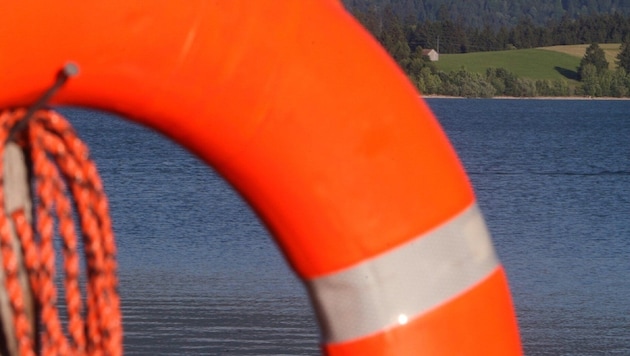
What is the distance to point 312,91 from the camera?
6.21 ft

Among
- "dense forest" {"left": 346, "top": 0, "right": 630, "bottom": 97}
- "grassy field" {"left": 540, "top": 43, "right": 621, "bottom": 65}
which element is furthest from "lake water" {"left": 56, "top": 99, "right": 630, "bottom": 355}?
"grassy field" {"left": 540, "top": 43, "right": 621, "bottom": 65}

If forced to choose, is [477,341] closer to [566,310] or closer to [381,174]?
[381,174]

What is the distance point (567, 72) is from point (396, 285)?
262 feet

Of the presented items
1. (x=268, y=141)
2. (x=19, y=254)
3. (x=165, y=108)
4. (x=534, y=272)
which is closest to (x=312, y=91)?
(x=268, y=141)

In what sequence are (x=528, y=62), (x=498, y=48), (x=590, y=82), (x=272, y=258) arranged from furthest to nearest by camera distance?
(x=498, y=48) < (x=528, y=62) < (x=590, y=82) < (x=272, y=258)

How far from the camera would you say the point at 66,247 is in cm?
200

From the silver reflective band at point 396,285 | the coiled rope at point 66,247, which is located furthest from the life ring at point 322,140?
the coiled rope at point 66,247

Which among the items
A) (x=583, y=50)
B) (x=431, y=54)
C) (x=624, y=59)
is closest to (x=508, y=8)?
(x=583, y=50)

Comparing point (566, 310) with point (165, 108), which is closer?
point (165, 108)

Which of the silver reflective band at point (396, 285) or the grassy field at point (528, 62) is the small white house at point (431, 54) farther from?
the silver reflective band at point (396, 285)

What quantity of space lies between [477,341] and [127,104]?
0.69 metres

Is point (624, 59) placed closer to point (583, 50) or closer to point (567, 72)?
point (567, 72)

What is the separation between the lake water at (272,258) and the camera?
756 cm

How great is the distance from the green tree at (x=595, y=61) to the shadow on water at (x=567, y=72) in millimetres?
402
